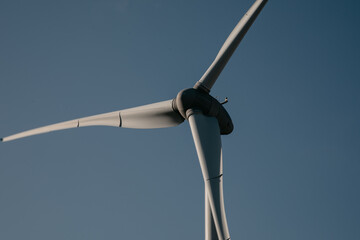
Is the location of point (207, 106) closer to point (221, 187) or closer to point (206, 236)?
point (221, 187)

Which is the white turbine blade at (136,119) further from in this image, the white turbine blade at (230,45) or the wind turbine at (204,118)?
the white turbine blade at (230,45)

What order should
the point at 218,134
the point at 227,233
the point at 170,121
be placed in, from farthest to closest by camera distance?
the point at 170,121
the point at 218,134
the point at 227,233

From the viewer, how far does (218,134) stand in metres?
19.3

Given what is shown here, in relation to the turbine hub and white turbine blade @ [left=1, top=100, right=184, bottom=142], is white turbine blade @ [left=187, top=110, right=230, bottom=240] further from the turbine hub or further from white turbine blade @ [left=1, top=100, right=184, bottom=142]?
white turbine blade @ [left=1, top=100, right=184, bottom=142]

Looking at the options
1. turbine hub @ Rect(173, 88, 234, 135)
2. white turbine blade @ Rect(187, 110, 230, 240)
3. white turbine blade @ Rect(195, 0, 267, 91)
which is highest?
white turbine blade @ Rect(195, 0, 267, 91)

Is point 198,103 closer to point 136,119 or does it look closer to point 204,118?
point 204,118

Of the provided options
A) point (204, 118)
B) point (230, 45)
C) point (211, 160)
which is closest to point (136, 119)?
point (204, 118)

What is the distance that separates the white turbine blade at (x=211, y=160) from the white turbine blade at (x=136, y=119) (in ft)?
4.12

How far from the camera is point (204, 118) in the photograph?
63.8 ft

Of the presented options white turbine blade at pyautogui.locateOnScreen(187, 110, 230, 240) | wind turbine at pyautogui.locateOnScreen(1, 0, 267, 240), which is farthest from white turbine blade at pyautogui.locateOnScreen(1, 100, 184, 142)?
white turbine blade at pyautogui.locateOnScreen(187, 110, 230, 240)

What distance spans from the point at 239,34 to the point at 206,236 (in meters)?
8.95

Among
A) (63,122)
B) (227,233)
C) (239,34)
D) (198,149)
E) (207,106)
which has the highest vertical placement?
(239,34)

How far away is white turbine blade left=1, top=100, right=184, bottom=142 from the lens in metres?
20.3

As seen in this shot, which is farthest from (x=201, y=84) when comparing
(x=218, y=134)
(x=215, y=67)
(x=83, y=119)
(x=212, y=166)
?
(x=83, y=119)
